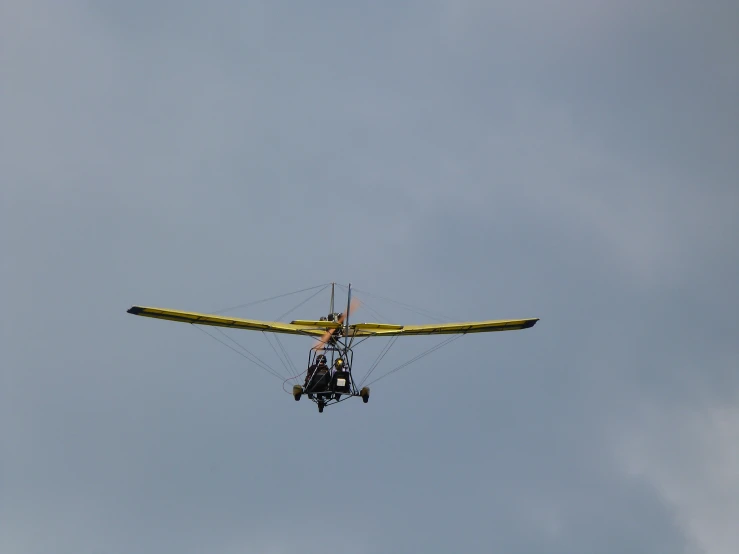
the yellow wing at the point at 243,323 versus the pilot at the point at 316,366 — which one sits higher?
the yellow wing at the point at 243,323

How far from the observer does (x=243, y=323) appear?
74438mm

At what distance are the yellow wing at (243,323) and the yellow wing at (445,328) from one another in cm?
304

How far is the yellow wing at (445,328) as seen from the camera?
75.6 m

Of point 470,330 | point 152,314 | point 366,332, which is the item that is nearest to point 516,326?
point 470,330

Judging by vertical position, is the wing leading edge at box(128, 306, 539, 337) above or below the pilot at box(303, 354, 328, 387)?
above

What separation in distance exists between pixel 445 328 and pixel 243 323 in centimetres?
1368

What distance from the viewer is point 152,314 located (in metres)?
73.4

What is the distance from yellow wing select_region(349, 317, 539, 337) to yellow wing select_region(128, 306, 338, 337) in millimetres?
3040

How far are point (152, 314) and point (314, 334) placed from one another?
10107 millimetres

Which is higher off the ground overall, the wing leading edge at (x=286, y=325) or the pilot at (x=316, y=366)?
the wing leading edge at (x=286, y=325)

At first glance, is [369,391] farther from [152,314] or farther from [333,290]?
[152,314]

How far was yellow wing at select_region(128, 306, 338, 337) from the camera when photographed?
240 feet

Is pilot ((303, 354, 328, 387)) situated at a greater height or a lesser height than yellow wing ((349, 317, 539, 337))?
lesser

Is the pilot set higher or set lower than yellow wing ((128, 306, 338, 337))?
lower
